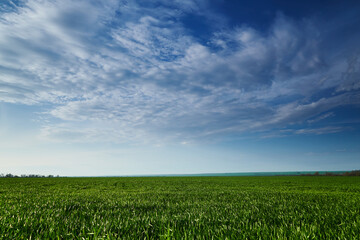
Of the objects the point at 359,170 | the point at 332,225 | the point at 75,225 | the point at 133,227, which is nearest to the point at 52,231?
the point at 75,225

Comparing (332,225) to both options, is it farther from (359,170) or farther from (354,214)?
(359,170)

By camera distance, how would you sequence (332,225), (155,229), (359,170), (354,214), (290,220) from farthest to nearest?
(359,170)
(354,214)
(290,220)
(332,225)
(155,229)

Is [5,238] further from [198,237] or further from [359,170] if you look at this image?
[359,170]

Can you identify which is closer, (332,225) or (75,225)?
(75,225)

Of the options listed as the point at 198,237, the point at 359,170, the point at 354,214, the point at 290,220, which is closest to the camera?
the point at 198,237

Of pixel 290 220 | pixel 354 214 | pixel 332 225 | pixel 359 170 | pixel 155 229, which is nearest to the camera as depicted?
pixel 155 229

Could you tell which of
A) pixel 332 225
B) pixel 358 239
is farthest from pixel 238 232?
pixel 332 225

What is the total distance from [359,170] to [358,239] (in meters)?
106

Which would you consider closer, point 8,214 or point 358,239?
point 358,239

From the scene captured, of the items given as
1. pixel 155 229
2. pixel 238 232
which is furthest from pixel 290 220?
pixel 155 229

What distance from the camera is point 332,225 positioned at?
4211mm

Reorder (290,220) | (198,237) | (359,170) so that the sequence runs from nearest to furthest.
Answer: (198,237) → (290,220) → (359,170)

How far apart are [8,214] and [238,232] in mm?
5507

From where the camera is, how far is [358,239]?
3.15m
